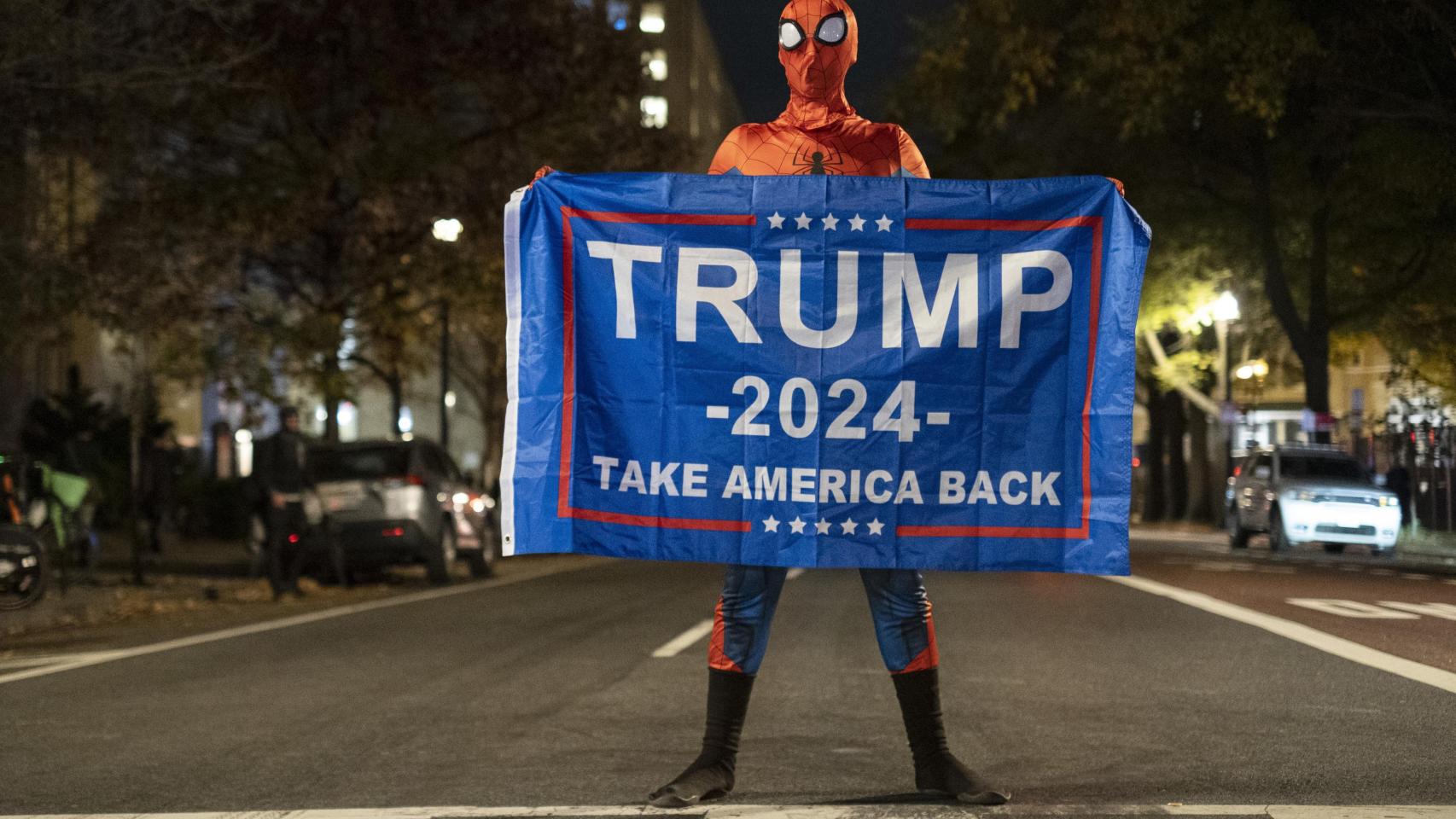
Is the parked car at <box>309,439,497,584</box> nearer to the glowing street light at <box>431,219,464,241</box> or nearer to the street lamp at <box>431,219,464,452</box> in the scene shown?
Result: the street lamp at <box>431,219,464,452</box>

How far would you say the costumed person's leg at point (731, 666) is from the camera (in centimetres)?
548

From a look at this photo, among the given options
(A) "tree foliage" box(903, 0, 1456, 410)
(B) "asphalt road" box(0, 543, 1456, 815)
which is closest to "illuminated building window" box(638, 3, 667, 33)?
(A) "tree foliage" box(903, 0, 1456, 410)

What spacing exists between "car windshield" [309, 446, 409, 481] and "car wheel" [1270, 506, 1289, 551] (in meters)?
14.9

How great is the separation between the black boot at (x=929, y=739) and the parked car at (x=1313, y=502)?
878 inches

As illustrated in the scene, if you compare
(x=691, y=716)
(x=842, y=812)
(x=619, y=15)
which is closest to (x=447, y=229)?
(x=619, y=15)

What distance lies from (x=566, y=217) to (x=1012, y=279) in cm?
154

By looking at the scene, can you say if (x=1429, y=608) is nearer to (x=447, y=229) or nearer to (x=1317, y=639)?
(x=1317, y=639)

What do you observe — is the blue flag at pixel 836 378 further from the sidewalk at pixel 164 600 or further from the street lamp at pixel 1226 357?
the street lamp at pixel 1226 357

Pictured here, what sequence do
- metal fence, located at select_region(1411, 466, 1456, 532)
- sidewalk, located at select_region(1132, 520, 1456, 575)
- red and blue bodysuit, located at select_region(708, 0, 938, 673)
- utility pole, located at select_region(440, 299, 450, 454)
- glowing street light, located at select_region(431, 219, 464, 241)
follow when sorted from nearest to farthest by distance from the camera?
red and blue bodysuit, located at select_region(708, 0, 938, 673)
sidewalk, located at select_region(1132, 520, 1456, 575)
glowing street light, located at select_region(431, 219, 464, 241)
utility pole, located at select_region(440, 299, 450, 454)
metal fence, located at select_region(1411, 466, 1456, 532)

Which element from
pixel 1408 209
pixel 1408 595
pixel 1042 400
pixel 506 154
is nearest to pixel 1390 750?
pixel 1042 400

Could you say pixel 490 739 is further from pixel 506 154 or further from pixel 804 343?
pixel 506 154

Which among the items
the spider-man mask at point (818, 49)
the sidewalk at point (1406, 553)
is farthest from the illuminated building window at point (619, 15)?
the spider-man mask at point (818, 49)

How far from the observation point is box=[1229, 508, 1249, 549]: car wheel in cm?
3008

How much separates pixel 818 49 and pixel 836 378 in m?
1.17
